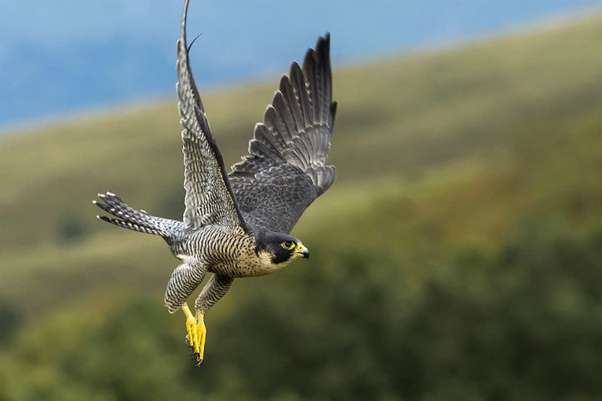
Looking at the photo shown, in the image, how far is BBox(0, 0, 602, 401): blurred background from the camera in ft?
233

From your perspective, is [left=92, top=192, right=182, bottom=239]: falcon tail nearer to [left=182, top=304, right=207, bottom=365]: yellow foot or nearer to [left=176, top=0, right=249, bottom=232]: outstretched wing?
[left=176, top=0, right=249, bottom=232]: outstretched wing

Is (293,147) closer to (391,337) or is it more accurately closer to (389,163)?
(391,337)

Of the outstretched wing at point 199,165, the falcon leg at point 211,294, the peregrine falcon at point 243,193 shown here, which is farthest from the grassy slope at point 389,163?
the falcon leg at point 211,294

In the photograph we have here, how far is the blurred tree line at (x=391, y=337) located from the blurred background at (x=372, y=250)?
13 centimetres

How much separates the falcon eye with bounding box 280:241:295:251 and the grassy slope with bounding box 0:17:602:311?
231ft

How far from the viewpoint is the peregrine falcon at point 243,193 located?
1087cm

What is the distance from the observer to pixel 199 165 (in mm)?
11914

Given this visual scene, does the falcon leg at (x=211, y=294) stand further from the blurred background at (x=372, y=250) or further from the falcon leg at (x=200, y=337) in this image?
the blurred background at (x=372, y=250)

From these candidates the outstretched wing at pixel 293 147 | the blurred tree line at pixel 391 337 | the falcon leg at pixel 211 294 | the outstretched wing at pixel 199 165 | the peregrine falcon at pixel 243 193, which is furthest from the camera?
the blurred tree line at pixel 391 337

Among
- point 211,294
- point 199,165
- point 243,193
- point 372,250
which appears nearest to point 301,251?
point 211,294

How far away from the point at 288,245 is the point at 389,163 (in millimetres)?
148310

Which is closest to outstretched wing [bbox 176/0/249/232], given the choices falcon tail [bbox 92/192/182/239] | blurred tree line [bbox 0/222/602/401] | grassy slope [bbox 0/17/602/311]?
falcon tail [bbox 92/192/182/239]

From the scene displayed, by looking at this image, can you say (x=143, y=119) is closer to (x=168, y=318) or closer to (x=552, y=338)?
(x=168, y=318)

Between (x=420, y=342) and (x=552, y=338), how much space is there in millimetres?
7090
